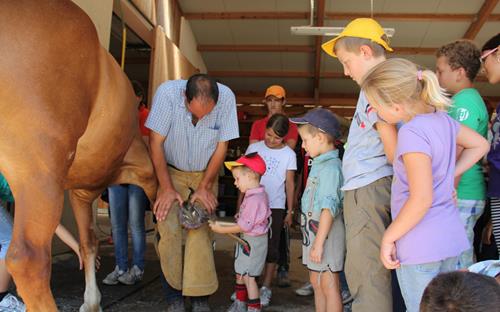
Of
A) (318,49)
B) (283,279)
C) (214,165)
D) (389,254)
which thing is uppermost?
(318,49)

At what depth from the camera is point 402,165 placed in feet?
6.01

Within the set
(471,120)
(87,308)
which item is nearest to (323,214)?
(471,120)

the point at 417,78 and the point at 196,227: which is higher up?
the point at 417,78

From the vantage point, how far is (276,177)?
11.9 feet

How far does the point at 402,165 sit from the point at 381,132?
20 centimetres

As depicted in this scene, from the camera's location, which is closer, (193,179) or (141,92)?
(193,179)

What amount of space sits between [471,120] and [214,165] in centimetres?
147

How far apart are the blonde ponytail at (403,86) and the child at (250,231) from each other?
127 cm

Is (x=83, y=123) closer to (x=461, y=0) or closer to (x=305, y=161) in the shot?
(x=305, y=161)

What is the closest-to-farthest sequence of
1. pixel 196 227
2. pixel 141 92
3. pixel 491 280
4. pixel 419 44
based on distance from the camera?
pixel 491 280 < pixel 196 227 < pixel 141 92 < pixel 419 44

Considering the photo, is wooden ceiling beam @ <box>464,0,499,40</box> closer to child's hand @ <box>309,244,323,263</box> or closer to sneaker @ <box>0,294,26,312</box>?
child's hand @ <box>309,244,323,263</box>

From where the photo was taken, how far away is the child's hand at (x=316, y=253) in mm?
2328

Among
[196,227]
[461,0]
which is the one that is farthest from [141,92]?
[461,0]

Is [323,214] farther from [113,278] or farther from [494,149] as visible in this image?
[113,278]
